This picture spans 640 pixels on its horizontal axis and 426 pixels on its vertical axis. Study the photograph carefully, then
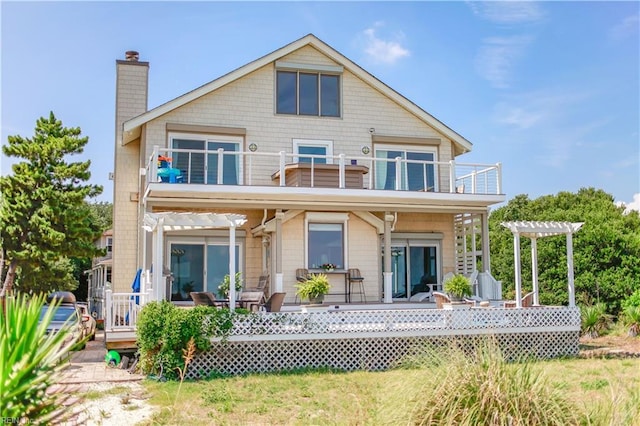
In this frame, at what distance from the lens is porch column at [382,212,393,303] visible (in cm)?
1842

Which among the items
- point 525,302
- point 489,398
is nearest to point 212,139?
point 525,302

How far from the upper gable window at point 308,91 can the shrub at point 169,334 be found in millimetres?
8922

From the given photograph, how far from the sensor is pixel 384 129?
20688mm

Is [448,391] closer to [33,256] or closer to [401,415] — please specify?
[401,415]

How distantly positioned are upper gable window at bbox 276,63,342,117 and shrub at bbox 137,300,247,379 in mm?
8922

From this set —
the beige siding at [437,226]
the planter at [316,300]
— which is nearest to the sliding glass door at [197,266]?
the planter at [316,300]

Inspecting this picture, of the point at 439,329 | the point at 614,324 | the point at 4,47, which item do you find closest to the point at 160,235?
the point at 4,47

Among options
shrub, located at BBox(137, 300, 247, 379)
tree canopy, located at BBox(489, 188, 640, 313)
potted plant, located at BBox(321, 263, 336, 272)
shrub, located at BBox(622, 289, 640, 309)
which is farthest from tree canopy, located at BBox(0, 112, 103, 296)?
shrub, located at BBox(622, 289, 640, 309)

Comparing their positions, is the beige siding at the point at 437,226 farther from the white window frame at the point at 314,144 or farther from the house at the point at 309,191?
the white window frame at the point at 314,144

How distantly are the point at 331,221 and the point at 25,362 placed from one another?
1591 centimetres

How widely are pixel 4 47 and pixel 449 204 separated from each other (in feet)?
41.5

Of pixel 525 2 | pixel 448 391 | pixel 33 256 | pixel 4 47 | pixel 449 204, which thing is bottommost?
pixel 448 391

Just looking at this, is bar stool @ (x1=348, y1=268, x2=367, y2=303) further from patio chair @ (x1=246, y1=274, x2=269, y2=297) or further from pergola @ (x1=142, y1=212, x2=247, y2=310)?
pergola @ (x1=142, y1=212, x2=247, y2=310)

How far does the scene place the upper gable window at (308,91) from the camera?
20.1m
